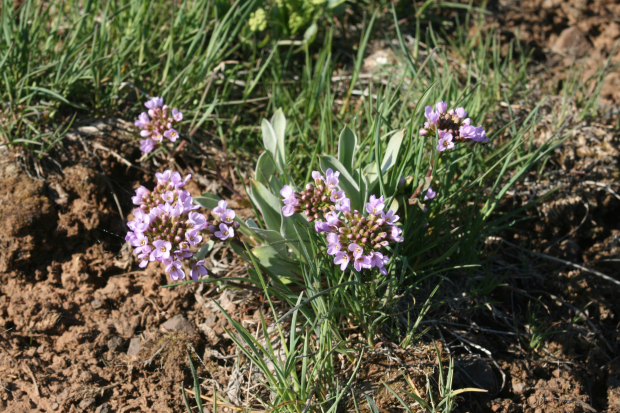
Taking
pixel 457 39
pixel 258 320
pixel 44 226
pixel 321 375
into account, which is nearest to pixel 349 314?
pixel 321 375

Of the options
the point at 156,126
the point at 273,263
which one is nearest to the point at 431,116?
the point at 273,263

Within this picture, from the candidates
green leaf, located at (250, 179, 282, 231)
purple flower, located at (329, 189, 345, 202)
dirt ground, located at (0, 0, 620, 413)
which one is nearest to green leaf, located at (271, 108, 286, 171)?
green leaf, located at (250, 179, 282, 231)

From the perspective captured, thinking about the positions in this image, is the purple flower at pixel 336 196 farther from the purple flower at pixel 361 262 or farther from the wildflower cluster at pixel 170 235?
the wildflower cluster at pixel 170 235

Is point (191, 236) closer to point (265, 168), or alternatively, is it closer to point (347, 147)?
point (265, 168)

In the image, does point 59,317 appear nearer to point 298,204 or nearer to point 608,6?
point 298,204

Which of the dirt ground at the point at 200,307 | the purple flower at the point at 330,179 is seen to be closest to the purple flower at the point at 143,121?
the dirt ground at the point at 200,307
